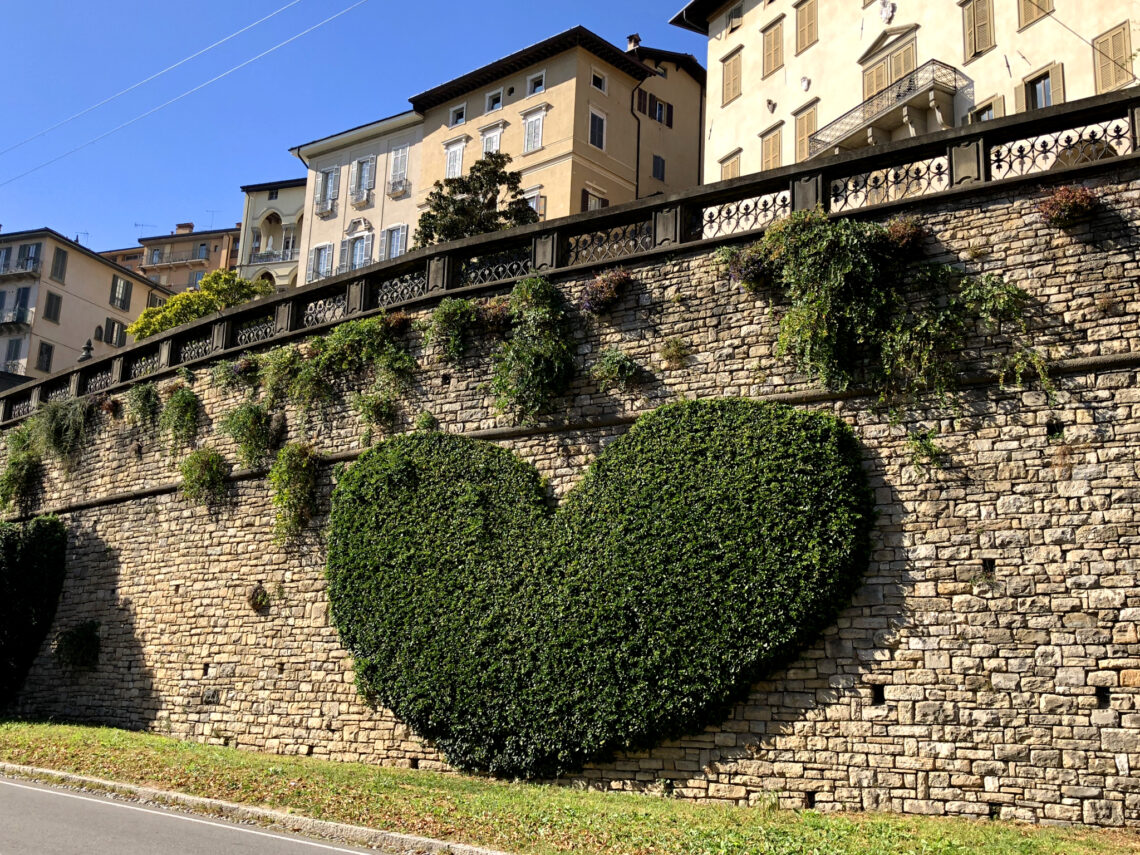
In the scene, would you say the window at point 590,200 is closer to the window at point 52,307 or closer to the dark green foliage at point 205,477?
the dark green foliage at point 205,477

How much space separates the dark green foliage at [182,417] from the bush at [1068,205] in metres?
14.7

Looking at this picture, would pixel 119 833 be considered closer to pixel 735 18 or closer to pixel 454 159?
pixel 735 18

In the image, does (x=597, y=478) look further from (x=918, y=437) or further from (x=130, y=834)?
(x=130, y=834)

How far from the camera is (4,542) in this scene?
20.4 meters

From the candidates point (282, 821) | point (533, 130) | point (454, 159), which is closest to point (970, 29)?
point (533, 130)

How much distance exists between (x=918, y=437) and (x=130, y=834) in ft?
28.4

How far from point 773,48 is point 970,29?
627 cm

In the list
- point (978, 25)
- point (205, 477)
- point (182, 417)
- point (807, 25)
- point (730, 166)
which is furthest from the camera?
point (730, 166)

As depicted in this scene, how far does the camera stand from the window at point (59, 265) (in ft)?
172

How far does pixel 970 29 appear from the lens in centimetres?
2245

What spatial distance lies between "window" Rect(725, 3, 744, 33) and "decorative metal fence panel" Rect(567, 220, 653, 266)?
54.3ft

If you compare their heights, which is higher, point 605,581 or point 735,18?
point 735,18

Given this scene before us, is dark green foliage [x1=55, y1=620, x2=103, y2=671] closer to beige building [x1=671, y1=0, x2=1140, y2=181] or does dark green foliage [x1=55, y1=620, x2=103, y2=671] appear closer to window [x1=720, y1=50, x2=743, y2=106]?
beige building [x1=671, y1=0, x2=1140, y2=181]

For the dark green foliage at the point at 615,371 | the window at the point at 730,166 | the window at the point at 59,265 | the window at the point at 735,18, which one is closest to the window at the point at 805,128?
the window at the point at 730,166
